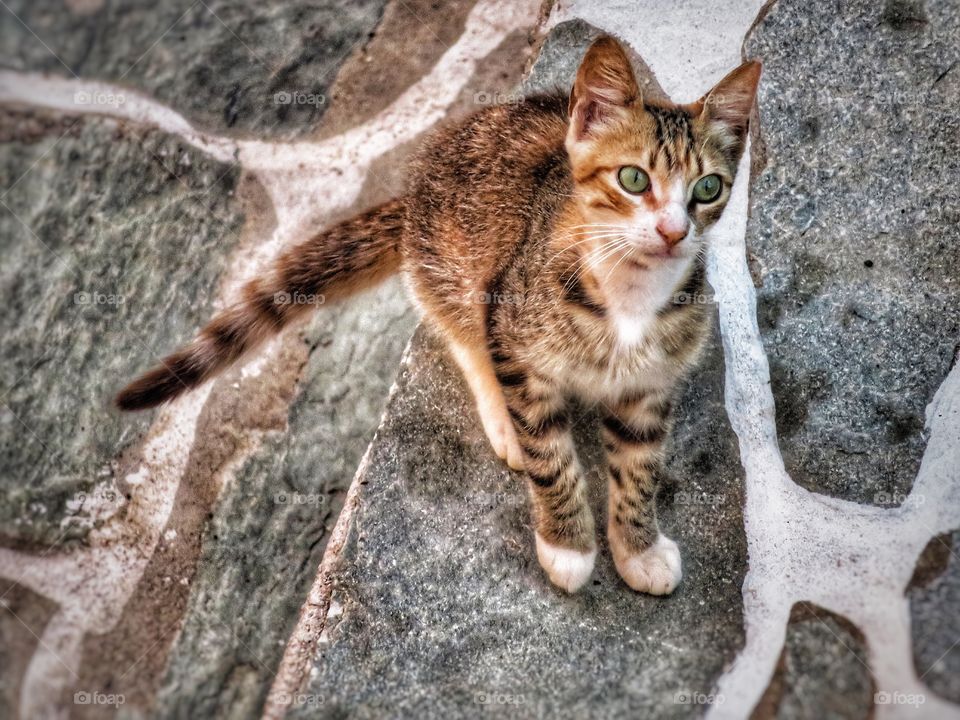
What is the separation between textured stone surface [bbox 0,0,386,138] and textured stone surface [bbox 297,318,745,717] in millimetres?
617

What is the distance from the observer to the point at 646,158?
149 cm

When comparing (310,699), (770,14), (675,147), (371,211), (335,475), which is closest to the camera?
(310,699)

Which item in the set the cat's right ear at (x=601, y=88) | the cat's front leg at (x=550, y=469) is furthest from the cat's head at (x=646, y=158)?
the cat's front leg at (x=550, y=469)

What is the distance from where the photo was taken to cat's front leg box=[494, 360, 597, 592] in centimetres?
155

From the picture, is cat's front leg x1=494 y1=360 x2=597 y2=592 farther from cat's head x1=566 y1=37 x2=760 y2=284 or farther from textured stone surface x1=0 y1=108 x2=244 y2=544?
textured stone surface x1=0 y1=108 x2=244 y2=544

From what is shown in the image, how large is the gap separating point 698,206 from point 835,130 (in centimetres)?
42

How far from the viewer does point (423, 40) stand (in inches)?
75.4

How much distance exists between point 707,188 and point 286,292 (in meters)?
0.82

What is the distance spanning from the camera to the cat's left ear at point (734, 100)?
1.49m

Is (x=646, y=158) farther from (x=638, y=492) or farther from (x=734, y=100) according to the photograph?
(x=638, y=492)

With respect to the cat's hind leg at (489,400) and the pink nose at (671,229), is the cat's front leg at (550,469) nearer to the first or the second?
the cat's hind leg at (489,400)

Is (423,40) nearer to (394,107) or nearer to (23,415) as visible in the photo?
(394,107)

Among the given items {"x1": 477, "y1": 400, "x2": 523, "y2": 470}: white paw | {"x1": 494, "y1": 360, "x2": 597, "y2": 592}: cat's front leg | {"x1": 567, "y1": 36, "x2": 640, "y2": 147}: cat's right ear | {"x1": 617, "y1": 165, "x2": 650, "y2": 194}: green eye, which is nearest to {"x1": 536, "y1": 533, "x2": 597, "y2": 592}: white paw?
{"x1": 494, "y1": 360, "x2": 597, "y2": 592}: cat's front leg

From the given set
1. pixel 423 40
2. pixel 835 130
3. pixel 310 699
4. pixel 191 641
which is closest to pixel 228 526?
pixel 191 641
